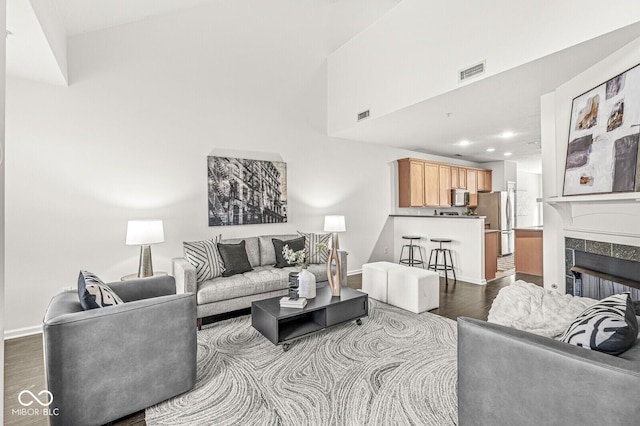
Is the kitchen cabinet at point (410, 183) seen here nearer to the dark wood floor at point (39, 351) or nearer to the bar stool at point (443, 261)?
the bar stool at point (443, 261)

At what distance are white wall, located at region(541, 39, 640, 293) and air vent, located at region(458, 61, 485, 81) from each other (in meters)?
0.94

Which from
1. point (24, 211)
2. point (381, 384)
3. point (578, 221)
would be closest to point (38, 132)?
point (24, 211)

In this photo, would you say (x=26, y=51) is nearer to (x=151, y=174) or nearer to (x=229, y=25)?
Answer: (x=151, y=174)

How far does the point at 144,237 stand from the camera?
3188 millimetres

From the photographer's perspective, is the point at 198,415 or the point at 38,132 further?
the point at 38,132

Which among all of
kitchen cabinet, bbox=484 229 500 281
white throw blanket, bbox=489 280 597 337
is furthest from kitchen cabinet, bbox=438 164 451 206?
white throw blanket, bbox=489 280 597 337

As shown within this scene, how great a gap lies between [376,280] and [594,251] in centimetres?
226

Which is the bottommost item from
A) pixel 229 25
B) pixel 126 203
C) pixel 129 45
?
pixel 126 203

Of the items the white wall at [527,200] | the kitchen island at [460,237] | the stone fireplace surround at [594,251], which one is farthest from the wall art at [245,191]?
the white wall at [527,200]

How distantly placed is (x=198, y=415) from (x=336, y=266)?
68.3 inches

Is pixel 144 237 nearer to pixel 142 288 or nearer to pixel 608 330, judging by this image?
pixel 142 288

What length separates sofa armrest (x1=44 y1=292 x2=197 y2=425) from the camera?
1591 millimetres

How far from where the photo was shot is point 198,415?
184 cm

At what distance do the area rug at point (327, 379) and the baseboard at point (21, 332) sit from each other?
5.76 ft
